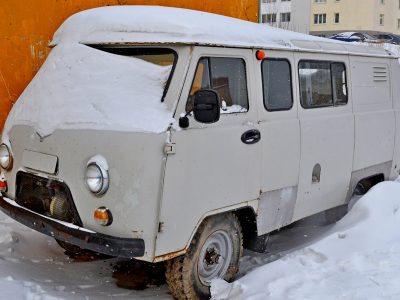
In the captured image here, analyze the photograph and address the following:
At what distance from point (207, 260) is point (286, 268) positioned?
69cm

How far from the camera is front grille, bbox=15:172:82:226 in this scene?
3980 mm

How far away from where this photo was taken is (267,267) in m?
4.44

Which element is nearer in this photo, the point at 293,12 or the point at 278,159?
the point at 278,159

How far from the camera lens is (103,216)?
372 cm

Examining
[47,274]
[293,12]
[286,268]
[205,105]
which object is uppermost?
[293,12]

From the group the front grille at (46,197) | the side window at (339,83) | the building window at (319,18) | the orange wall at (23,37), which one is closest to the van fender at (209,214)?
the front grille at (46,197)

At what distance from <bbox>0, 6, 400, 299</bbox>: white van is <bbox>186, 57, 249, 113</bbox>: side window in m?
0.01

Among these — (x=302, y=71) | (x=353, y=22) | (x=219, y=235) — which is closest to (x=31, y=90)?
(x=219, y=235)

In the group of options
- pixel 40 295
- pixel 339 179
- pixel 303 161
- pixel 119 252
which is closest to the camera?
pixel 119 252

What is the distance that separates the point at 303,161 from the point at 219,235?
123 centimetres

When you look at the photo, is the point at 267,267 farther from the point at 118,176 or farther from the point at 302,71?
the point at 302,71

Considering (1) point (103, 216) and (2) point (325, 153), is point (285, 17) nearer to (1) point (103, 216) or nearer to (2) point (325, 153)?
(2) point (325, 153)

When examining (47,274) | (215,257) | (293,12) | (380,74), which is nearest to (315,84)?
(380,74)

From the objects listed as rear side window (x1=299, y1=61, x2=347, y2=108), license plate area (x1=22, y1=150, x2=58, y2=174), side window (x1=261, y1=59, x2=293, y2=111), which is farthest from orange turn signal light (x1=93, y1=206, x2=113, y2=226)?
rear side window (x1=299, y1=61, x2=347, y2=108)
